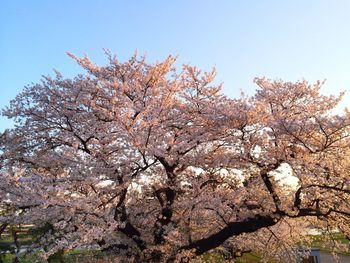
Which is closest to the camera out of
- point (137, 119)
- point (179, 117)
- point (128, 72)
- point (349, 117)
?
point (349, 117)

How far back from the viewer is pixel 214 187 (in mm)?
11828

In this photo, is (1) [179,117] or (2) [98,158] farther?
(1) [179,117]

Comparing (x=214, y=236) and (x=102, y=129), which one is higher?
(x=102, y=129)

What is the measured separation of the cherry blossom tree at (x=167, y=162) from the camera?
29.9ft

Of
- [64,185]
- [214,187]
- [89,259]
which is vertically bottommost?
[89,259]

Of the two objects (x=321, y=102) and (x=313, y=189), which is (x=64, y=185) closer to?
(x=313, y=189)

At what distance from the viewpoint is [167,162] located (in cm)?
1102

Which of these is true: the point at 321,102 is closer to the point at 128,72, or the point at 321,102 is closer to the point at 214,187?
the point at 214,187

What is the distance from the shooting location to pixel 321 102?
416 inches

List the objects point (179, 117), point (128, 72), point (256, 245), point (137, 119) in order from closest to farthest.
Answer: point (137, 119), point (179, 117), point (128, 72), point (256, 245)

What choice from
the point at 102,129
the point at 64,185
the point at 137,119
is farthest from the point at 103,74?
the point at 64,185

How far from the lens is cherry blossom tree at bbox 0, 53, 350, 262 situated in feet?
29.9

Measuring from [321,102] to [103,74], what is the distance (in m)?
7.68

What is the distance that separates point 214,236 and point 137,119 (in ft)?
15.6
